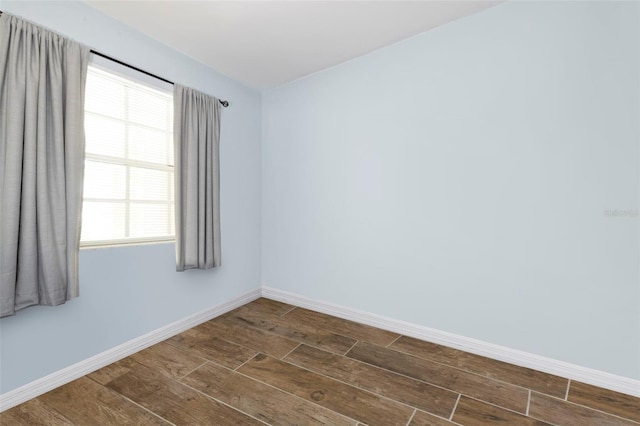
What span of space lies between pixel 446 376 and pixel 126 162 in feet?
8.56

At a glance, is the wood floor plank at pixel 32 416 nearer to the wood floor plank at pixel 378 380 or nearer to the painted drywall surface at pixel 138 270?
the painted drywall surface at pixel 138 270

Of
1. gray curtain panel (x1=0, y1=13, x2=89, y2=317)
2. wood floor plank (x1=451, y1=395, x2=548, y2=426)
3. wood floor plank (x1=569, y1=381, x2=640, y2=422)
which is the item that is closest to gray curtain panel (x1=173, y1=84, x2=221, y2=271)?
gray curtain panel (x1=0, y1=13, x2=89, y2=317)

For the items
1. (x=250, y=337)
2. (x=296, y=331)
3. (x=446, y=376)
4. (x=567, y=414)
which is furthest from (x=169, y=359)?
(x=567, y=414)

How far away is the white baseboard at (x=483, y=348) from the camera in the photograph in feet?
5.81

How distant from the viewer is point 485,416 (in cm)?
155

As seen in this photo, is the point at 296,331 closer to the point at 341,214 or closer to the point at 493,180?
the point at 341,214

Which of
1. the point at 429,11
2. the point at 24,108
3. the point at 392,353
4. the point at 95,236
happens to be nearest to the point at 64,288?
the point at 95,236

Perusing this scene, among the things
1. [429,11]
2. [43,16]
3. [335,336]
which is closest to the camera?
[43,16]

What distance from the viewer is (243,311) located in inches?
117

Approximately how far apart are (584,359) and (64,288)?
3136 millimetres

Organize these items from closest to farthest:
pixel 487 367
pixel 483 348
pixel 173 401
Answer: pixel 173 401, pixel 487 367, pixel 483 348

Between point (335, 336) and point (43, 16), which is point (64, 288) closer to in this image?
point (43, 16)

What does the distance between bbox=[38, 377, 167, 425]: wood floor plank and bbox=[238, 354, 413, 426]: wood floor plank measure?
592 millimetres

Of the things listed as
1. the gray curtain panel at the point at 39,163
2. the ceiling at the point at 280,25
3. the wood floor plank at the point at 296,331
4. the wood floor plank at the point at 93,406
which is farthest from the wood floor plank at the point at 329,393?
the ceiling at the point at 280,25
